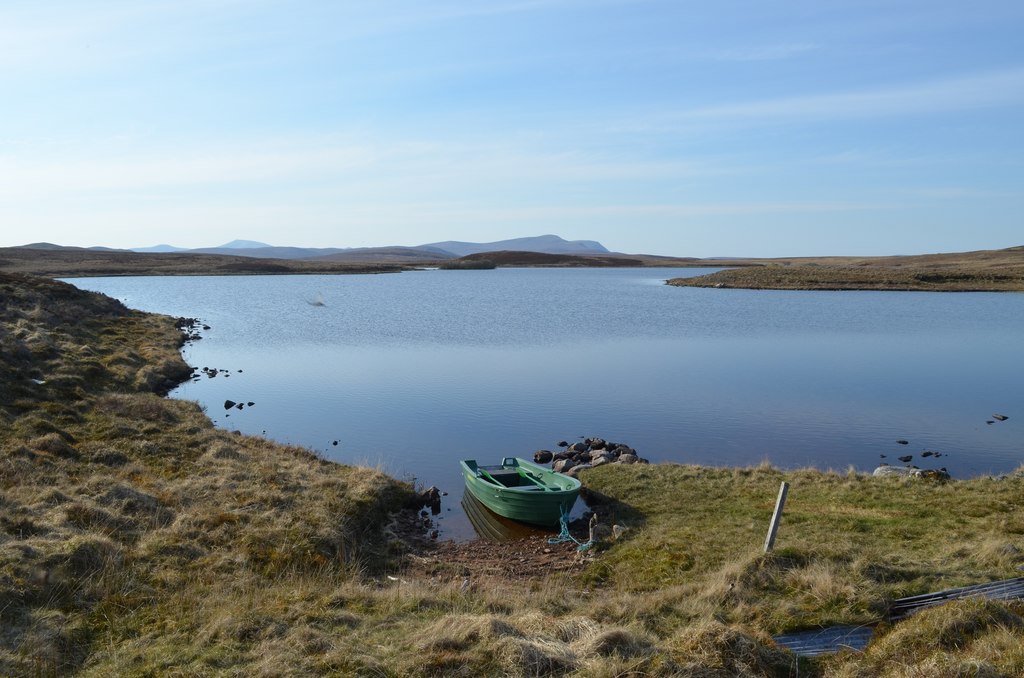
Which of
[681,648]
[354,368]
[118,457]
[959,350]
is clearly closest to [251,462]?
[118,457]

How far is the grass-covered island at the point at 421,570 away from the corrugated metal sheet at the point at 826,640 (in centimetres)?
20

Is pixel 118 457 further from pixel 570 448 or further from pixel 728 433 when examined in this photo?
pixel 728 433

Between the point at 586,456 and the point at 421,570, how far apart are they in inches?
386

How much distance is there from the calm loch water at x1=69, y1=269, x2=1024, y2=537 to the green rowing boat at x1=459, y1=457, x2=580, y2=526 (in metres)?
0.94

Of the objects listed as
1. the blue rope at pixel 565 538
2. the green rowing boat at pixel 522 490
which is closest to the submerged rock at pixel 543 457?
the green rowing boat at pixel 522 490

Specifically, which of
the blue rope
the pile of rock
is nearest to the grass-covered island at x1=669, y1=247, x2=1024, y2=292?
the pile of rock

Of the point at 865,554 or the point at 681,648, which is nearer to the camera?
the point at 681,648

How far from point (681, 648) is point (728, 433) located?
18.7m

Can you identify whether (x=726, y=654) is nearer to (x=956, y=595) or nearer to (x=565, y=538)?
(x=956, y=595)

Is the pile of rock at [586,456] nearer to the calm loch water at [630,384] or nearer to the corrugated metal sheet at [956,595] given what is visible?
the calm loch water at [630,384]

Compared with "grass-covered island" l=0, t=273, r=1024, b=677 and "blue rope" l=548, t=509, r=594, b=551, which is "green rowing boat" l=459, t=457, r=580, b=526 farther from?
"grass-covered island" l=0, t=273, r=1024, b=677

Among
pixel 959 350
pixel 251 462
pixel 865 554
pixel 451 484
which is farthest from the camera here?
pixel 959 350

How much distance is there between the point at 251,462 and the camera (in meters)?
19.5

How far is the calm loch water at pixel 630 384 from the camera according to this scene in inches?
981
